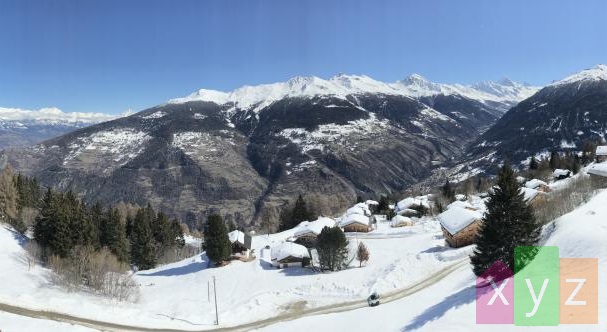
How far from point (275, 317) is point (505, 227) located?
29323 millimetres

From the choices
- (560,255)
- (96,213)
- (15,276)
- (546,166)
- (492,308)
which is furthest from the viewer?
(546,166)

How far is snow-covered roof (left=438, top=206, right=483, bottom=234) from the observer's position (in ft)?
234

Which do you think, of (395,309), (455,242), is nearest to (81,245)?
(395,309)

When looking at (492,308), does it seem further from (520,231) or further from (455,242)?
(455,242)

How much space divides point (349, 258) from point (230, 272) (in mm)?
20415

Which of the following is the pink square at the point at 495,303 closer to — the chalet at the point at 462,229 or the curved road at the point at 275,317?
the curved road at the point at 275,317

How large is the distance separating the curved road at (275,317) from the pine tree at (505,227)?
51.0 feet

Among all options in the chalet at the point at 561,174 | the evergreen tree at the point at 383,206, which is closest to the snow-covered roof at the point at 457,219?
the evergreen tree at the point at 383,206

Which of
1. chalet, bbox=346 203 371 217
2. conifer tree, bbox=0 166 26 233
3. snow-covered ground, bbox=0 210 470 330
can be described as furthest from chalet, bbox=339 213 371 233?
conifer tree, bbox=0 166 26 233

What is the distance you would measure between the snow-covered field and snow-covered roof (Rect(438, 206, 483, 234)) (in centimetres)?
360

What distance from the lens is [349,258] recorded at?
76.0 m

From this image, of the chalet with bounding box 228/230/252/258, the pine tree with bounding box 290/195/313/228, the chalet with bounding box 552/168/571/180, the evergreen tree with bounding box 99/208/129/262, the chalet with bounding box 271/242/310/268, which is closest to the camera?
the chalet with bounding box 271/242/310/268

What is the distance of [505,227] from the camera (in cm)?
3912

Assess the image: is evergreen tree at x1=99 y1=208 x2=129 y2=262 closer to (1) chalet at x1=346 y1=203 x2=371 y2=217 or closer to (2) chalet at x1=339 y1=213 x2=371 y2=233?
(2) chalet at x1=339 y1=213 x2=371 y2=233
